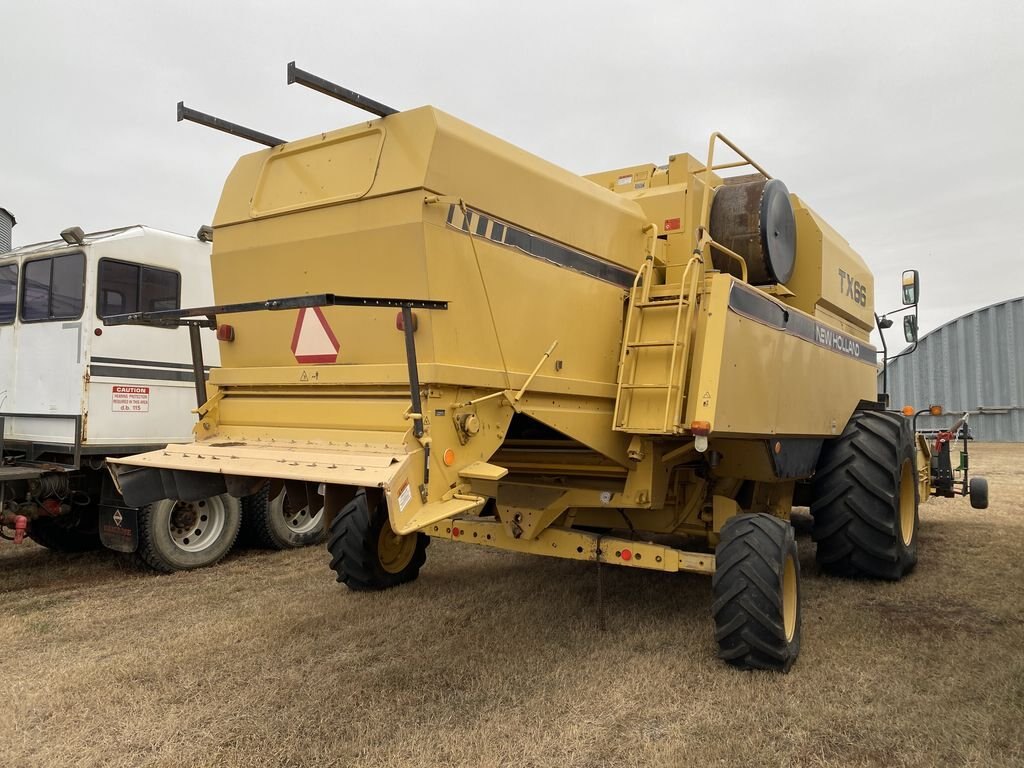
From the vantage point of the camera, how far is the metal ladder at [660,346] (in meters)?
4.25

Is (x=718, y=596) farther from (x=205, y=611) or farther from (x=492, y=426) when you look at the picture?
(x=205, y=611)

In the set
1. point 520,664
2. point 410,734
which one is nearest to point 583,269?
point 520,664

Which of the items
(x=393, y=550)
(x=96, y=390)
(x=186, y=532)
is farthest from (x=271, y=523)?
(x=393, y=550)

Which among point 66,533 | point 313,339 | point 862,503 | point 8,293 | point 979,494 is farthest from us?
point 66,533

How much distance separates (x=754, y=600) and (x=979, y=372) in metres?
23.2

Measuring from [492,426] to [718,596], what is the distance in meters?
1.56

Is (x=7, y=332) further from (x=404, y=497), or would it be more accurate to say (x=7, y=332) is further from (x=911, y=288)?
(x=911, y=288)

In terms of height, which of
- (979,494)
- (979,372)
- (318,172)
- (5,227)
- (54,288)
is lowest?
(979,494)

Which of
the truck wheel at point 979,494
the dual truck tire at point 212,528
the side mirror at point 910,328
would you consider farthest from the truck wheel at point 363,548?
the truck wheel at point 979,494

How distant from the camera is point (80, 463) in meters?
6.73

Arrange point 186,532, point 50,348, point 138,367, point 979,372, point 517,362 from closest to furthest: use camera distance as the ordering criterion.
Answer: point 517,362 → point 50,348 → point 138,367 → point 186,532 → point 979,372

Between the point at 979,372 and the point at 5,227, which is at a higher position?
the point at 5,227

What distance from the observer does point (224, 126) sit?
4.15m

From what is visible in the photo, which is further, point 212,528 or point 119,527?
point 212,528
